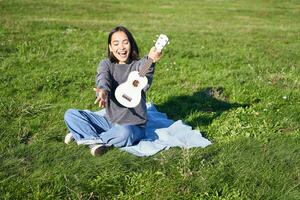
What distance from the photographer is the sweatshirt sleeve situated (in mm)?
6623

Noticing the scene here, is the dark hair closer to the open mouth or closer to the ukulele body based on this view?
the open mouth

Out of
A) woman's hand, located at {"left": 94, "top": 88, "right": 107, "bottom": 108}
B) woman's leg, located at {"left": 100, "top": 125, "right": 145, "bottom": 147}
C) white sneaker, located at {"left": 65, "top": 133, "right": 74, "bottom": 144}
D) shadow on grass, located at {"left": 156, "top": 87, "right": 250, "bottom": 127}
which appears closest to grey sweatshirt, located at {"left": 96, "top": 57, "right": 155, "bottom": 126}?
woman's leg, located at {"left": 100, "top": 125, "right": 145, "bottom": 147}

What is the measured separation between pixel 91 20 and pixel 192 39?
721 centimetres

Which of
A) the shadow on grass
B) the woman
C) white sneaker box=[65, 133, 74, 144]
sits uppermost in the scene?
the woman

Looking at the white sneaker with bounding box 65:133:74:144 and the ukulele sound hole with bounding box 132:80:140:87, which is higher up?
the ukulele sound hole with bounding box 132:80:140:87

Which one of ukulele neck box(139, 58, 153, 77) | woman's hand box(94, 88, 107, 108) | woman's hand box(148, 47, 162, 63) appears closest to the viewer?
woman's hand box(94, 88, 107, 108)

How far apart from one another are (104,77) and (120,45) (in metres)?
0.58

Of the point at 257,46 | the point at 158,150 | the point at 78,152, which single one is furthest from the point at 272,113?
the point at 257,46

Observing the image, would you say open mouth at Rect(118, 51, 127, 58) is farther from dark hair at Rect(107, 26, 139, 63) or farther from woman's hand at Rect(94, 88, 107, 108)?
woman's hand at Rect(94, 88, 107, 108)

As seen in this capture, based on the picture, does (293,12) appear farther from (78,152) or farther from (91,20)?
(78,152)

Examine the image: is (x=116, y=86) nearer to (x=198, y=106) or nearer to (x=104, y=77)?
A: (x=104, y=77)

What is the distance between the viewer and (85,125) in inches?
265

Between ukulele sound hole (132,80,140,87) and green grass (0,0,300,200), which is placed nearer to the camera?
green grass (0,0,300,200)

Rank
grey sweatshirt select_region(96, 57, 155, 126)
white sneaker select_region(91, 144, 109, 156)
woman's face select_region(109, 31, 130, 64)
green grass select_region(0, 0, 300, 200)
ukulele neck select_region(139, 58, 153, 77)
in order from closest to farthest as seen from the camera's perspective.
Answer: green grass select_region(0, 0, 300, 200), white sneaker select_region(91, 144, 109, 156), ukulele neck select_region(139, 58, 153, 77), grey sweatshirt select_region(96, 57, 155, 126), woman's face select_region(109, 31, 130, 64)
